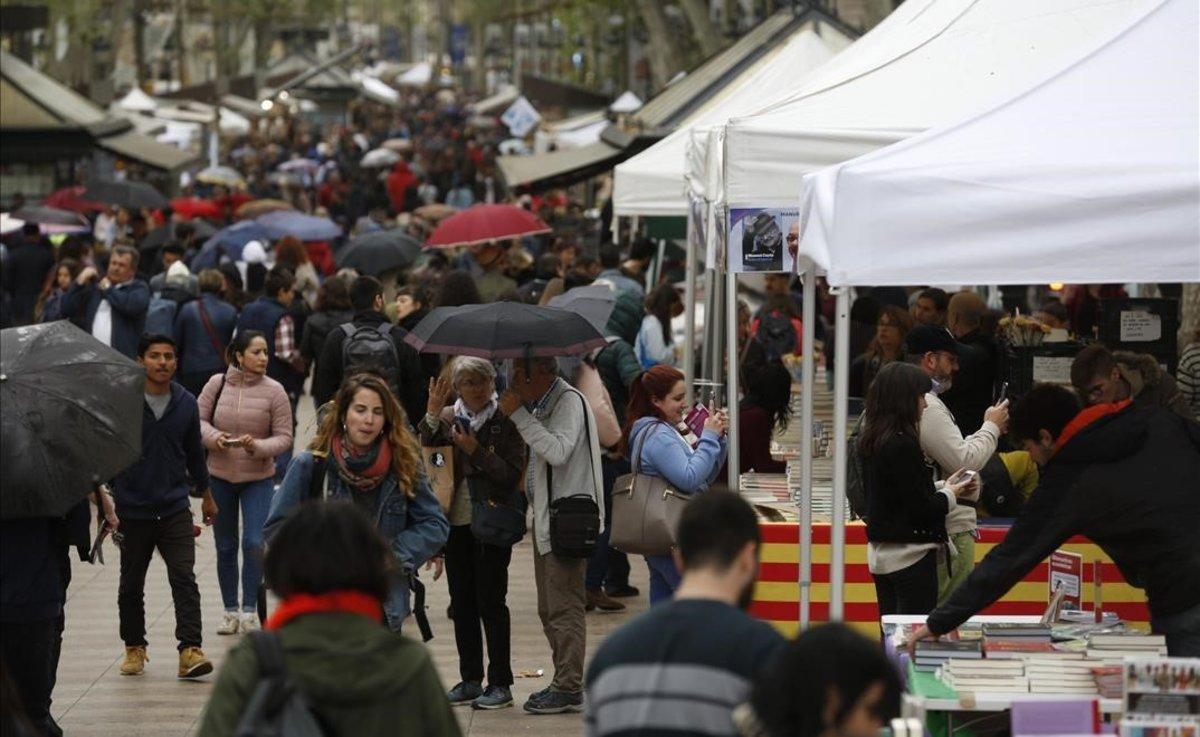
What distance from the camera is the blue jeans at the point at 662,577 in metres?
8.85

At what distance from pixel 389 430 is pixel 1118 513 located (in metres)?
2.62

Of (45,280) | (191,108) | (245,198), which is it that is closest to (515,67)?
(191,108)

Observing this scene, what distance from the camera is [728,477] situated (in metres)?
10.5

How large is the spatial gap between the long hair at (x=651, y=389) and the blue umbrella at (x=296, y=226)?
14.3m

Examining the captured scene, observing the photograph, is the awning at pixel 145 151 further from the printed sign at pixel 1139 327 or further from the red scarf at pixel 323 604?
the red scarf at pixel 323 604

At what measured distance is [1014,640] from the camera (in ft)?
22.7

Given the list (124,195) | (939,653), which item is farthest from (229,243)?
(939,653)

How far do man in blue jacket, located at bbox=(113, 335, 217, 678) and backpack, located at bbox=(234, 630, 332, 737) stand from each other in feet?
17.1

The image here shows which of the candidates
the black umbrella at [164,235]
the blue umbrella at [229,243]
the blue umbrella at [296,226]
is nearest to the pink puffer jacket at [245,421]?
the blue umbrella at [229,243]

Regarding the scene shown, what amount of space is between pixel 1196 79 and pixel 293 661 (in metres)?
3.67

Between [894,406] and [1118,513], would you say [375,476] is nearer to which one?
[894,406]

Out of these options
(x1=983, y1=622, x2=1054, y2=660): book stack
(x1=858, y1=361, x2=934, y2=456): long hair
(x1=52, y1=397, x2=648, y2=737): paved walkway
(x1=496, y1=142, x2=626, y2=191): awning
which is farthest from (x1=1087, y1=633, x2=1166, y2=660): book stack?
(x1=496, y1=142, x2=626, y2=191): awning

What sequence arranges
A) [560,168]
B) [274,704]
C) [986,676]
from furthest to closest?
[560,168], [986,676], [274,704]

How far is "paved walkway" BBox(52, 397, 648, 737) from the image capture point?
29.8 ft
